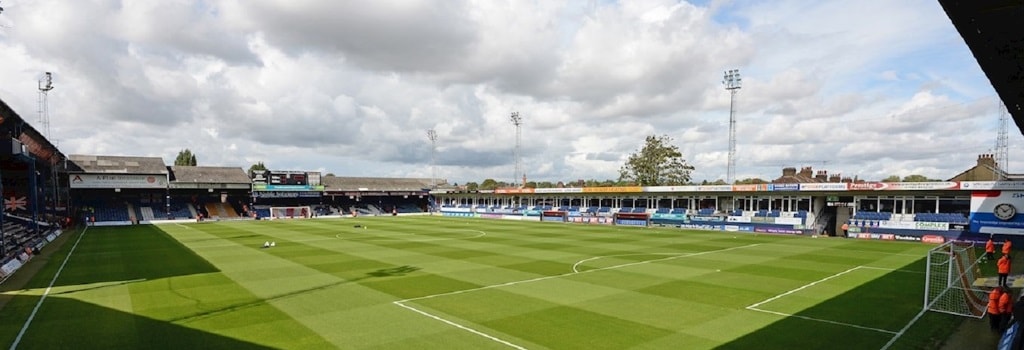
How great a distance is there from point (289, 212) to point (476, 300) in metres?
63.0

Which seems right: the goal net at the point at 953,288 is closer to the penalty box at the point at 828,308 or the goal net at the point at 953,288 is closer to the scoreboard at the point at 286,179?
the penalty box at the point at 828,308

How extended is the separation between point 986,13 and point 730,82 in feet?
161

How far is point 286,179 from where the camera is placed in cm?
6844

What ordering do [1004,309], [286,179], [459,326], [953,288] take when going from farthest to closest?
[286,179] → [953,288] → [459,326] → [1004,309]

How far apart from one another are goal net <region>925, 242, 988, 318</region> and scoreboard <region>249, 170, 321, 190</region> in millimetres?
68812

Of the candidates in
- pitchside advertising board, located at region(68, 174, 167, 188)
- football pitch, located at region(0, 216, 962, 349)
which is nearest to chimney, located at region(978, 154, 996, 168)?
football pitch, located at region(0, 216, 962, 349)

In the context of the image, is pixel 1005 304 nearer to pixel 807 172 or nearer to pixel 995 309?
pixel 995 309

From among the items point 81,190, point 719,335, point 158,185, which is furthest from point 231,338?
point 81,190

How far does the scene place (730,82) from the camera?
52125mm

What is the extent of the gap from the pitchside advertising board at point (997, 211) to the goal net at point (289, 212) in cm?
7038

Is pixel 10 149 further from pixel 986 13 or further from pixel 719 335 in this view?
pixel 986 13

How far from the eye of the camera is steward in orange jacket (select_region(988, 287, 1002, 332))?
445 inches

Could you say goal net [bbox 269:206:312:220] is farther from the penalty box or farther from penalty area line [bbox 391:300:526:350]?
the penalty box

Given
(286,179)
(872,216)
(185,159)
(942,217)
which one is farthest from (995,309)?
(185,159)
